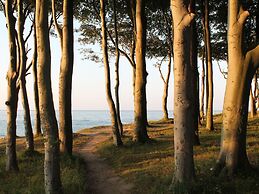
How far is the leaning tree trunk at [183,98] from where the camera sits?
8312 millimetres

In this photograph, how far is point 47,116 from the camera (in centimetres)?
836

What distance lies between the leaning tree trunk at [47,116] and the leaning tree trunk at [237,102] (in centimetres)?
426

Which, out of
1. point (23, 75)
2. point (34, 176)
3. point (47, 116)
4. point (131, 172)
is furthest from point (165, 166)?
point (23, 75)

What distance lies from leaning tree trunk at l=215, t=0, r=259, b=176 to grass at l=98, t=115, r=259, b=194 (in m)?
0.52

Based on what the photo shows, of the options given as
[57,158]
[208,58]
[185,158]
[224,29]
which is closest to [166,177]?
Answer: [185,158]

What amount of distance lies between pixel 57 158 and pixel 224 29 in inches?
842

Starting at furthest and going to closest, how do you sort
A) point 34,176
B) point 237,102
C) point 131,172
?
point 131,172, point 34,176, point 237,102

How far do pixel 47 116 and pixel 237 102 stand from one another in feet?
16.2

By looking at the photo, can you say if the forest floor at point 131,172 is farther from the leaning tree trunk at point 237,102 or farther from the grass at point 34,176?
the leaning tree trunk at point 237,102

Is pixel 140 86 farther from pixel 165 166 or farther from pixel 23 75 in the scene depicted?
pixel 165 166

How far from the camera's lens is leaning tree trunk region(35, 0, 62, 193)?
8.31 metres

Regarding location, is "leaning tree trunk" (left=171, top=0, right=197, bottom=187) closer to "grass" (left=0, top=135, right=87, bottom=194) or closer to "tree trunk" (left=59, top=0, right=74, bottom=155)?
"grass" (left=0, top=135, right=87, bottom=194)

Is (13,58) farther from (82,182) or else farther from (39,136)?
(39,136)

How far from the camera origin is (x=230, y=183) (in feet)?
28.0
